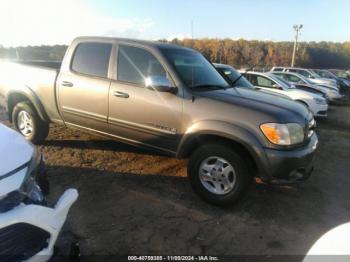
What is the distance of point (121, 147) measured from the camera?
19.7ft

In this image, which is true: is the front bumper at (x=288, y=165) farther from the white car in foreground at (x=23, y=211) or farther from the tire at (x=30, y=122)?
the tire at (x=30, y=122)

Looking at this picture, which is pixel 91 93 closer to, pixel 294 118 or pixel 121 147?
pixel 121 147

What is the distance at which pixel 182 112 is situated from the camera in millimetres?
4070

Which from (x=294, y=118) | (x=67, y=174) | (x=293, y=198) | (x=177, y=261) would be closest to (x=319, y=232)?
(x=293, y=198)

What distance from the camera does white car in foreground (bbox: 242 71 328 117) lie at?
1095 centimetres

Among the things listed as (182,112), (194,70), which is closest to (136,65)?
(194,70)

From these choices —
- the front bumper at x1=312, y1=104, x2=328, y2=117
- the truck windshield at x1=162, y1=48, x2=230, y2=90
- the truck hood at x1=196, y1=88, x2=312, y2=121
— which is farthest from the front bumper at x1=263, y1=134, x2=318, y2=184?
the front bumper at x1=312, y1=104, x2=328, y2=117

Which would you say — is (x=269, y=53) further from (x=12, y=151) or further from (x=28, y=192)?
(x=28, y=192)

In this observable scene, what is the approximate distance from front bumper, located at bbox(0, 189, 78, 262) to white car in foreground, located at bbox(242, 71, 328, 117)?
9.26m

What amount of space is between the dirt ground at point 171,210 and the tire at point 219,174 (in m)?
0.17

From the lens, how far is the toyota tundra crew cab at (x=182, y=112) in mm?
3711

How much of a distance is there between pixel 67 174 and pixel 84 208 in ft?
3.57

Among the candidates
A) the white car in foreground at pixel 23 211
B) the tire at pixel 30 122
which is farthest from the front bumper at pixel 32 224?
the tire at pixel 30 122

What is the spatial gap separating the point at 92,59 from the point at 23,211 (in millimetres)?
3123
